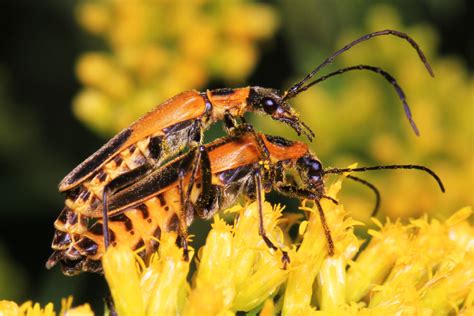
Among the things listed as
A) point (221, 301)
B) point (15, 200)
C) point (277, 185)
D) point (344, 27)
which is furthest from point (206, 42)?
point (221, 301)

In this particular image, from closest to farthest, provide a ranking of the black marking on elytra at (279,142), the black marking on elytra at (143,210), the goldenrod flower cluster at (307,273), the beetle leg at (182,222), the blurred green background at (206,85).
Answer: the goldenrod flower cluster at (307,273), the beetle leg at (182,222), the black marking on elytra at (143,210), the black marking on elytra at (279,142), the blurred green background at (206,85)

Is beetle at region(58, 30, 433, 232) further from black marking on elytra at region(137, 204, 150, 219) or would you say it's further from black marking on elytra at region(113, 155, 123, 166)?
black marking on elytra at region(137, 204, 150, 219)

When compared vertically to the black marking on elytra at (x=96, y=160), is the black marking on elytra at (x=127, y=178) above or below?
below

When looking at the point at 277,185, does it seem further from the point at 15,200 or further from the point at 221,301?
the point at 15,200

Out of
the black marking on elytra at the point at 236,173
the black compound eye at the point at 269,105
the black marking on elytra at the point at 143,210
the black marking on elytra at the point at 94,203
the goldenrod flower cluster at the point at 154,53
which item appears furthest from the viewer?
the goldenrod flower cluster at the point at 154,53

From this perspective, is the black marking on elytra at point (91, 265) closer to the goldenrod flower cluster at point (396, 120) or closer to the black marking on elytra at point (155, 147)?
the black marking on elytra at point (155, 147)

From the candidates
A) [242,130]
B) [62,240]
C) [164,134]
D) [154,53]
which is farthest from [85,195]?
[154,53]

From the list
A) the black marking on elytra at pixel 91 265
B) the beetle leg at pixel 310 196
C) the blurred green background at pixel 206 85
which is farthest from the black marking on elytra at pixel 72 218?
the blurred green background at pixel 206 85
